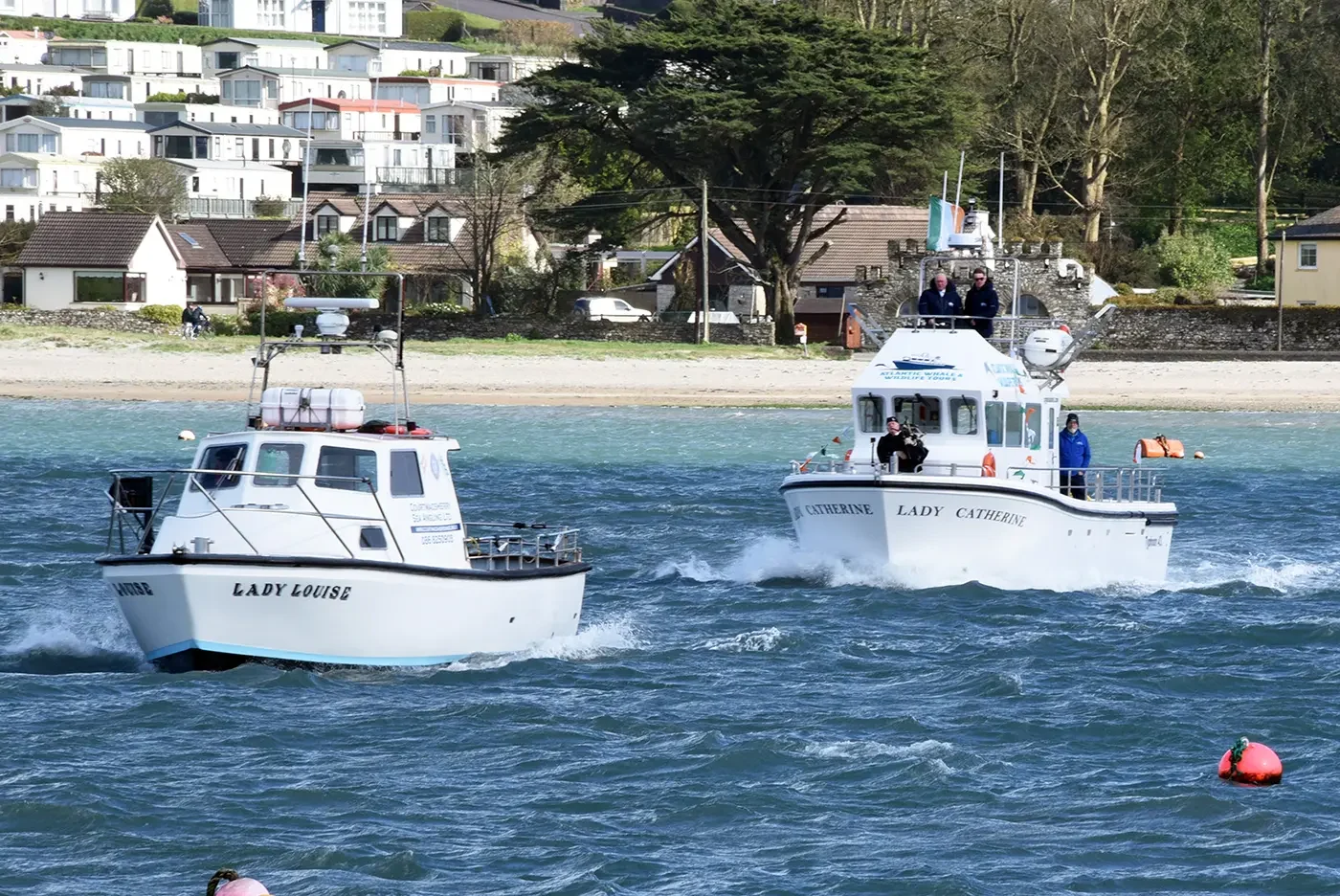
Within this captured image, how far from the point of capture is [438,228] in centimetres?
10031

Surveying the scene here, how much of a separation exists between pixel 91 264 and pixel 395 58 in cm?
10763

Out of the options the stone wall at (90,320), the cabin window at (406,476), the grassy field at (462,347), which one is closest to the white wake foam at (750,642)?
the cabin window at (406,476)

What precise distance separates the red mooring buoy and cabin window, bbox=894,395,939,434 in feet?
33.2

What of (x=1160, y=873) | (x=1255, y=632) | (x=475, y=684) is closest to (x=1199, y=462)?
(x=1255, y=632)

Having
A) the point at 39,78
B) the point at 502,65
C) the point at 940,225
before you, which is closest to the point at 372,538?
the point at 940,225

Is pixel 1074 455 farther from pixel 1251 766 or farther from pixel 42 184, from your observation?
pixel 42 184

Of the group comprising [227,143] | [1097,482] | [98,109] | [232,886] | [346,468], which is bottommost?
[232,886]

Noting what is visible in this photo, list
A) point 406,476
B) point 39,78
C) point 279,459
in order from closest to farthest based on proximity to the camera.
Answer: point 279,459 → point 406,476 → point 39,78

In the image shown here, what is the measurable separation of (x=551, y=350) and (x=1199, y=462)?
2809 centimetres

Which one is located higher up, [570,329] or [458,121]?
[458,121]

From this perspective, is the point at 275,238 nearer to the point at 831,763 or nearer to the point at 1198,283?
the point at 1198,283

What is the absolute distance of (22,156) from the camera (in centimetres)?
12656

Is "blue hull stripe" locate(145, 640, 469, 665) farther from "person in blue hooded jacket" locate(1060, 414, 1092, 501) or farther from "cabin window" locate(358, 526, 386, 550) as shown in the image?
"person in blue hooded jacket" locate(1060, 414, 1092, 501)

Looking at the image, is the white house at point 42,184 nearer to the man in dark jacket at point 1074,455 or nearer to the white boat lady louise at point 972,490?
the white boat lady louise at point 972,490
